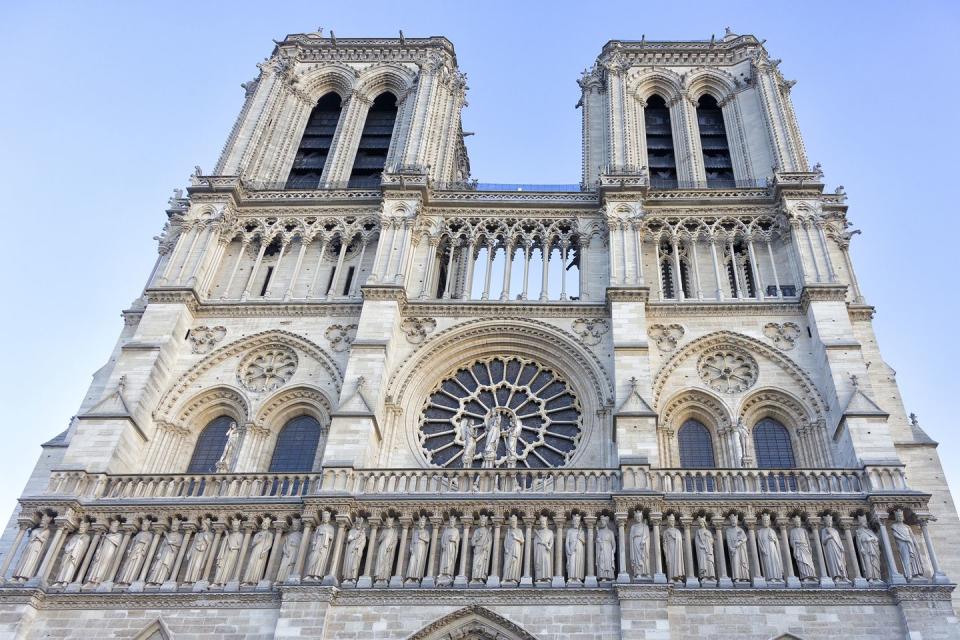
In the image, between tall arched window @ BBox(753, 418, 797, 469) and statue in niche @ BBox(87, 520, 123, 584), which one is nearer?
statue in niche @ BBox(87, 520, 123, 584)

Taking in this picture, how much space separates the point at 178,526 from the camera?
694 inches

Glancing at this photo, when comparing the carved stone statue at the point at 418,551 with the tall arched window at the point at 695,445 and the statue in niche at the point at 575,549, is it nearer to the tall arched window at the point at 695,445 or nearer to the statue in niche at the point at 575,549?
the statue in niche at the point at 575,549

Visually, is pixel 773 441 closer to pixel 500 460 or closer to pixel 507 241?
pixel 500 460

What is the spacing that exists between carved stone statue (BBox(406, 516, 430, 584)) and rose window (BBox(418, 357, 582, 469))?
2531mm

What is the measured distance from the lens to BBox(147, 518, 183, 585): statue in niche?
16.9 m

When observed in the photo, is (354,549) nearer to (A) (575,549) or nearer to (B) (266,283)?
(A) (575,549)

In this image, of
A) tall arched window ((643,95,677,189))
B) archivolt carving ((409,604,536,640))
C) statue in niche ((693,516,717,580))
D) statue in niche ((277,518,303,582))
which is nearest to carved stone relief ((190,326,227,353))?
statue in niche ((277,518,303,582))

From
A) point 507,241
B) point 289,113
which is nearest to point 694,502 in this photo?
point 507,241

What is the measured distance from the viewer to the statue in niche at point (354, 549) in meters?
16.5

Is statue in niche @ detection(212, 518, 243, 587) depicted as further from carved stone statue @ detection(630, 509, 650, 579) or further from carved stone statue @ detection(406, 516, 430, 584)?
carved stone statue @ detection(630, 509, 650, 579)

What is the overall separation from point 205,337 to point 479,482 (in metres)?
8.54

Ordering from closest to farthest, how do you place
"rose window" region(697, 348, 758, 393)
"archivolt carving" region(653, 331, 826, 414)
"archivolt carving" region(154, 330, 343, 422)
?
"archivolt carving" region(653, 331, 826, 414) → "rose window" region(697, 348, 758, 393) → "archivolt carving" region(154, 330, 343, 422)

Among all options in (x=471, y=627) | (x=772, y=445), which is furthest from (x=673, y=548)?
(x=772, y=445)

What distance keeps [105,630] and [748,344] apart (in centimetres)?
1513
